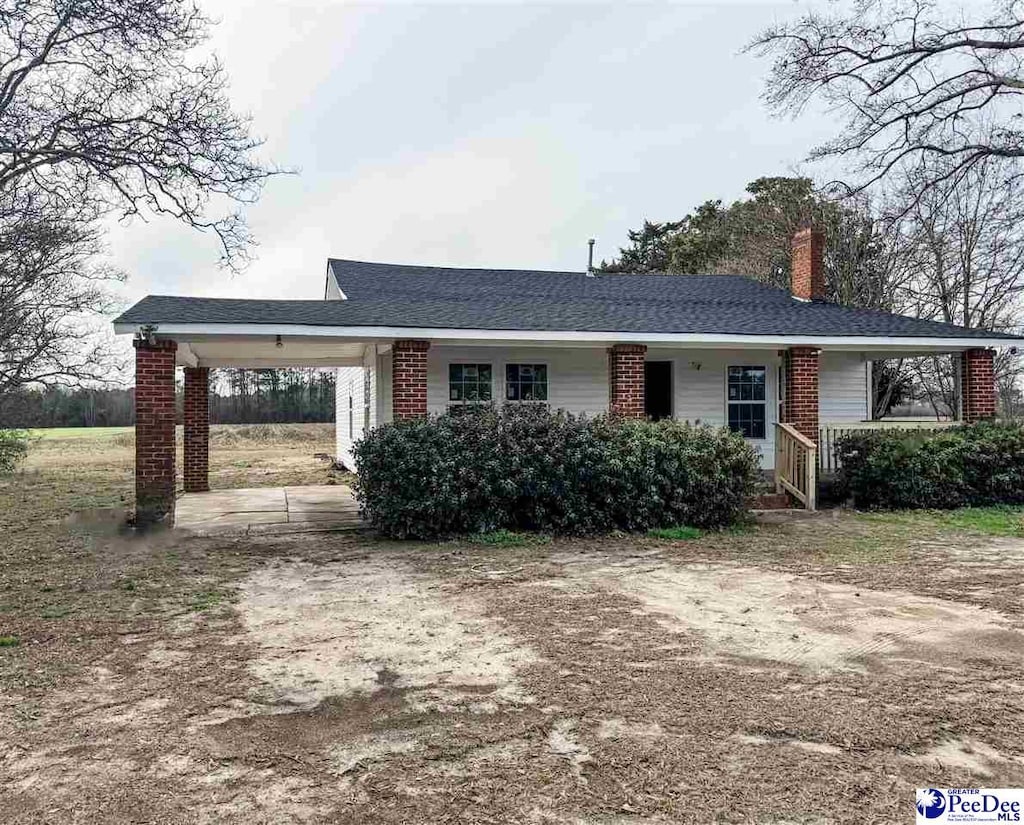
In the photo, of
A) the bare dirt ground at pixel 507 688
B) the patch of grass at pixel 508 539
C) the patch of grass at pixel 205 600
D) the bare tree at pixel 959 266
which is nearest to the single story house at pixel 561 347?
the patch of grass at pixel 508 539

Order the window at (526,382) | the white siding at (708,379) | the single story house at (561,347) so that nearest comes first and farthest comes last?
the single story house at (561,347)
the window at (526,382)
the white siding at (708,379)

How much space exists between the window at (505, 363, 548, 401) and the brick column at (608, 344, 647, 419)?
6.98 feet

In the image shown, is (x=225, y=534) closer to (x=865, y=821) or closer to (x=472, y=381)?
(x=472, y=381)

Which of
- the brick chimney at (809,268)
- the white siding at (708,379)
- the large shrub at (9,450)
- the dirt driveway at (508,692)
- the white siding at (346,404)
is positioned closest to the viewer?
the dirt driveway at (508,692)

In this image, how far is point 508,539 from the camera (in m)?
9.35

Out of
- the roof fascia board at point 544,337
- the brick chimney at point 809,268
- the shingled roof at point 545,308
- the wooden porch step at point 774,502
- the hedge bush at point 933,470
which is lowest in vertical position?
the wooden porch step at point 774,502

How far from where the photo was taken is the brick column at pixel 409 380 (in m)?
10.8

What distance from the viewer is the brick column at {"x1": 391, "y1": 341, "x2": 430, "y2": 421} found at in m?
10.8

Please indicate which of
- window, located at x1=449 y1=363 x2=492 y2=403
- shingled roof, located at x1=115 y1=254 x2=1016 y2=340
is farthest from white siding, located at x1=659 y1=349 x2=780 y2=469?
window, located at x1=449 y1=363 x2=492 y2=403

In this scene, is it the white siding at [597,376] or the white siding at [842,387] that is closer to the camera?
the white siding at [597,376]

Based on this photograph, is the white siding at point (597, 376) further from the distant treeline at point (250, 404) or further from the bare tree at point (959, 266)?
the distant treeline at point (250, 404)

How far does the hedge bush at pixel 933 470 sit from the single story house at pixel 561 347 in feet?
2.79

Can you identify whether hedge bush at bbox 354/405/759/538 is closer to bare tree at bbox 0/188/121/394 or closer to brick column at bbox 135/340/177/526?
brick column at bbox 135/340/177/526

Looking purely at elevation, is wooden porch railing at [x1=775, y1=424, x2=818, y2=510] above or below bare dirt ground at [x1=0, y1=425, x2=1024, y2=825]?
above
